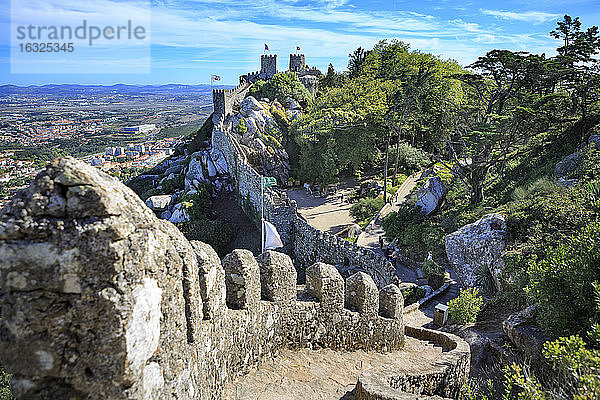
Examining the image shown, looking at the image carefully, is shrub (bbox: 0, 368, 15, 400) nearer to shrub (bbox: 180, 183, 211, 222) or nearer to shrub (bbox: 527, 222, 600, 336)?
shrub (bbox: 527, 222, 600, 336)

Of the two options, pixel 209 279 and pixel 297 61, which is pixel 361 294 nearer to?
pixel 209 279

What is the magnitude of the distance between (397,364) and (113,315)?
5.92 meters

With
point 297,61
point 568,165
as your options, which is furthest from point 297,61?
point 568,165

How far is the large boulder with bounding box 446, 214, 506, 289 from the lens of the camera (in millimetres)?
12078

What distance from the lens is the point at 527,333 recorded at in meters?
7.25

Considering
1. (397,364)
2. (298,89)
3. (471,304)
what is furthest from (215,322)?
(298,89)

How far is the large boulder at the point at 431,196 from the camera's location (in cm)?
2097

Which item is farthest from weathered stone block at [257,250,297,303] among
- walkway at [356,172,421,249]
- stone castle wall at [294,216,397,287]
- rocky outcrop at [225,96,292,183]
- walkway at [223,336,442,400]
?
rocky outcrop at [225,96,292,183]

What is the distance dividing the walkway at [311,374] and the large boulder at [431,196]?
1407cm

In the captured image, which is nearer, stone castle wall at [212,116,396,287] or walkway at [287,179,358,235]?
stone castle wall at [212,116,396,287]

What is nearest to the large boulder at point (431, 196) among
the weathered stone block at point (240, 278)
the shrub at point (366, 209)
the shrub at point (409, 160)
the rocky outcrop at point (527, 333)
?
the shrub at point (366, 209)

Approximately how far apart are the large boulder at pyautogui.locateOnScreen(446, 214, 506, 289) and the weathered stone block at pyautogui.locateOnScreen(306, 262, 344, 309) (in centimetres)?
698

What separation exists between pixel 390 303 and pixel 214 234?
16966 millimetres

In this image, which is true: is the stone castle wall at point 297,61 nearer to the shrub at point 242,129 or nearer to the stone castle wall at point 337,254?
the shrub at point 242,129
